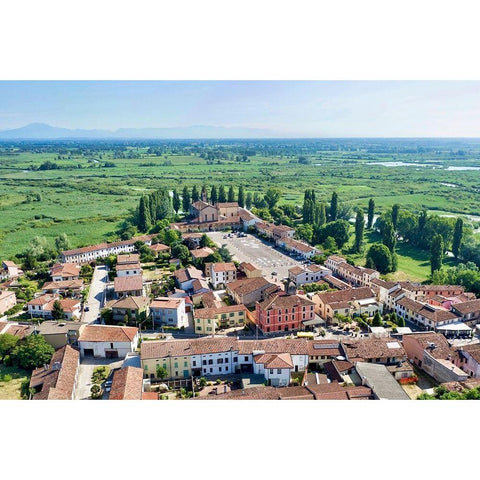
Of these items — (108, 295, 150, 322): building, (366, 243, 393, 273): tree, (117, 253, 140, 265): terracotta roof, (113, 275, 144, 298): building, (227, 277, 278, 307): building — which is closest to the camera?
(108, 295, 150, 322): building

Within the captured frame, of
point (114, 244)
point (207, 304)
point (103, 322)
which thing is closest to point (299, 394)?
point (207, 304)

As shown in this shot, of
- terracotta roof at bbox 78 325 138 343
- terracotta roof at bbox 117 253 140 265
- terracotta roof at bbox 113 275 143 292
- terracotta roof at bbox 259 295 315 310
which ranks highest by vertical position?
terracotta roof at bbox 259 295 315 310

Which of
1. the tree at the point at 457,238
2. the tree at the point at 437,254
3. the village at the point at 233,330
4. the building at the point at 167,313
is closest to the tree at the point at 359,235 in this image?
the village at the point at 233,330

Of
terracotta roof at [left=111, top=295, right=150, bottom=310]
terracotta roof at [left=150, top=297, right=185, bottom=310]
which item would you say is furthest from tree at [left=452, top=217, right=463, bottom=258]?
terracotta roof at [left=111, top=295, right=150, bottom=310]

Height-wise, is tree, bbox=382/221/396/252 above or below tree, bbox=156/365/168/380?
above

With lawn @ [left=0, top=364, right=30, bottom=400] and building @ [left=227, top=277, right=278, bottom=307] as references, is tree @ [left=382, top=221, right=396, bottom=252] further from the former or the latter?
lawn @ [left=0, top=364, right=30, bottom=400]

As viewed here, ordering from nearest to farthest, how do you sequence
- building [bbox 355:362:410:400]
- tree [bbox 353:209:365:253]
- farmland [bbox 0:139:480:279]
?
building [bbox 355:362:410:400] < tree [bbox 353:209:365:253] < farmland [bbox 0:139:480:279]

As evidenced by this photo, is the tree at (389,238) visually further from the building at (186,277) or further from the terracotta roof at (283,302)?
the building at (186,277)

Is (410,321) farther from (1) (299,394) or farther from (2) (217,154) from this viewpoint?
(2) (217,154)
